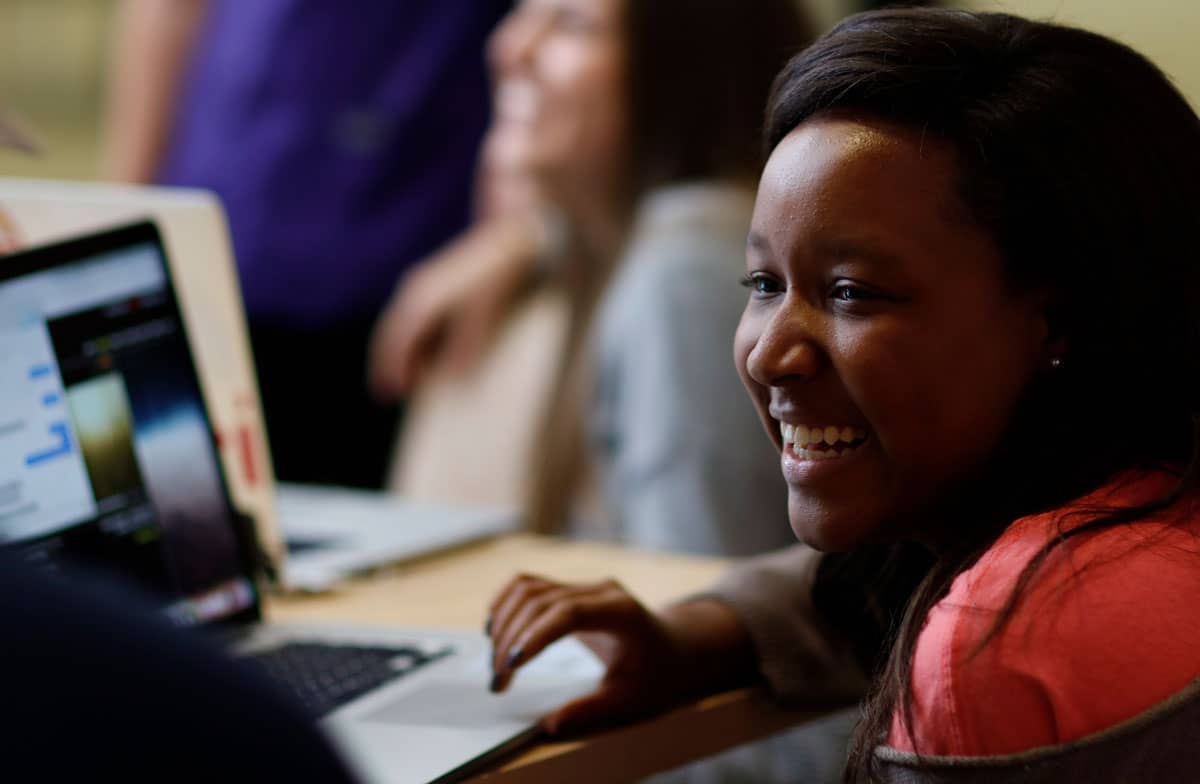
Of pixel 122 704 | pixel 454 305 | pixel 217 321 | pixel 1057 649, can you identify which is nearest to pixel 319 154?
pixel 454 305

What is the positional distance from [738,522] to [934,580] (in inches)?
36.0

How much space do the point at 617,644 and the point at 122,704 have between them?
24.8 inches

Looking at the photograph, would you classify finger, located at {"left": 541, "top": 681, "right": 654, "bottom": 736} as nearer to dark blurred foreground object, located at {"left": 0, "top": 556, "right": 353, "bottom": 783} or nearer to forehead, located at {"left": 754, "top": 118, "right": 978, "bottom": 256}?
forehead, located at {"left": 754, "top": 118, "right": 978, "bottom": 256}

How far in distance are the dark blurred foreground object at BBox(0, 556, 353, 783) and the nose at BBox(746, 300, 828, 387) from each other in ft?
1.53

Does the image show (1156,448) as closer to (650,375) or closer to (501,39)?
(650,375)

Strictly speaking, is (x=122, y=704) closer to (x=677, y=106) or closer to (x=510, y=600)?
(x=510, y=600)

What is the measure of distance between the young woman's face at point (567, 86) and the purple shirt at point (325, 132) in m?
0.34

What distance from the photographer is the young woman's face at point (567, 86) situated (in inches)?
80.3

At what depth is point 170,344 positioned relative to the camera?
121 centimetres

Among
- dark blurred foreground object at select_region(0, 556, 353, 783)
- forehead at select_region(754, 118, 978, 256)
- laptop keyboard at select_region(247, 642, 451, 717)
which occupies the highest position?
forehead at select_region(754, 118, 978, 256)

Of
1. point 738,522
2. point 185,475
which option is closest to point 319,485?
point 738,522

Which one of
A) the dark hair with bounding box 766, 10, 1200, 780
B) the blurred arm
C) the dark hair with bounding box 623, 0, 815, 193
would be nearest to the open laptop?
the dark hair with bounding box 766, 10, 1200, 780

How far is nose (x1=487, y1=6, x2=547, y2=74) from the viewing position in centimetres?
212

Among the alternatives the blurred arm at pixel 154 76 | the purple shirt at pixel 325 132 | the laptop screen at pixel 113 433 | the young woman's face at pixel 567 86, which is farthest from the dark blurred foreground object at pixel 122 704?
the blurred arm at pixel 154 76
